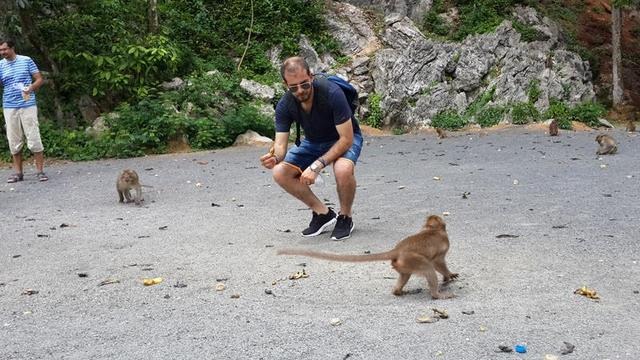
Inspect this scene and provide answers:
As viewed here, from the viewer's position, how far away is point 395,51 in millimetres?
19453

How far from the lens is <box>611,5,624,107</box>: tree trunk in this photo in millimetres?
18828

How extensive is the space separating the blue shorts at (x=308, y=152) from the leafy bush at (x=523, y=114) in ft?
40.5

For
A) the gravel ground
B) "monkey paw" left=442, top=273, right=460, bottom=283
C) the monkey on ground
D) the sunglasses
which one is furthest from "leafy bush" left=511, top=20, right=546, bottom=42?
the monkey on ground

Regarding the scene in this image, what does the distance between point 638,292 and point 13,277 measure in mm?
4415

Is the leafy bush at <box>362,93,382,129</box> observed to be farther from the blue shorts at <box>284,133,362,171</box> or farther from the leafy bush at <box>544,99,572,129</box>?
the blue shorts at <box>284,133,362,171</box>

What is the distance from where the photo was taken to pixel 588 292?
4.02 m

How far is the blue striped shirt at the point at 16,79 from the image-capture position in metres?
9.73

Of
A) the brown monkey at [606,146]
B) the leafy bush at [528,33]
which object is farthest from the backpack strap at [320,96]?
the leafy bush at [528,33]

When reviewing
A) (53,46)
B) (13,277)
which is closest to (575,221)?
(13,277)

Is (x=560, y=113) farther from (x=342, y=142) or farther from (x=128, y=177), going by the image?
(x=342, y=142)

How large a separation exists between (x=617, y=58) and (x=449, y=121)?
19.5 feet

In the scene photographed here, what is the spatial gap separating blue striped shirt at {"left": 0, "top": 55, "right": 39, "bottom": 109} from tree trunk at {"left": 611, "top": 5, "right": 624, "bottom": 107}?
15.7 meters

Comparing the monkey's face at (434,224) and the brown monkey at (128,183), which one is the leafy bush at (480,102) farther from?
the monkey's face at (434,224)

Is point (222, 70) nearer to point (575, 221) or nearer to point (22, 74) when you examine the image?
point (22, 74)
